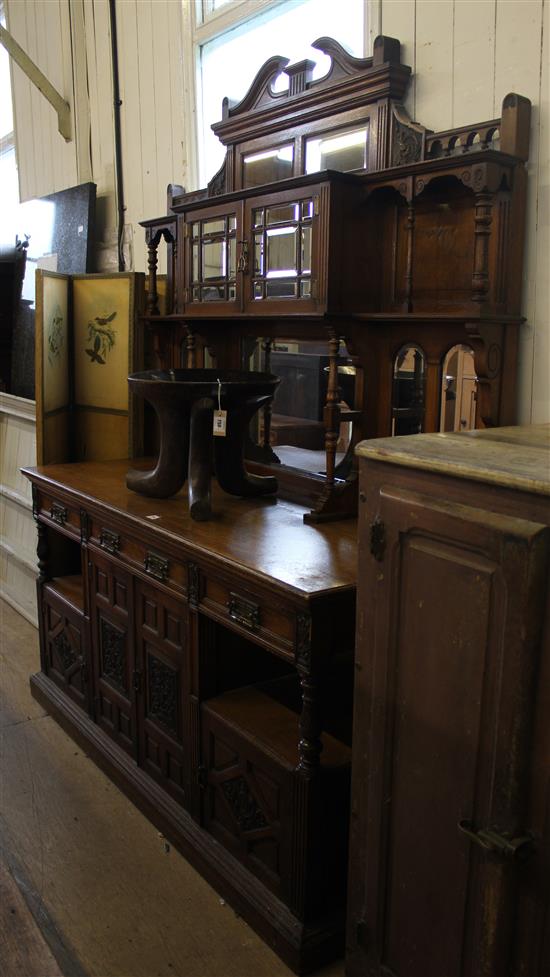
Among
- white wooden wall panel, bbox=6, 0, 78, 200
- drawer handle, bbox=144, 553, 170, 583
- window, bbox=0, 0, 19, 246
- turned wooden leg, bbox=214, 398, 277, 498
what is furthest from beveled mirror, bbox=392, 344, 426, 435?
window, bbox=0, 0, 19, 246

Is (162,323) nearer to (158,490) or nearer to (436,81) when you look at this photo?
(158,490)

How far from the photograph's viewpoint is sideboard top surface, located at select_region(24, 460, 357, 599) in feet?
6.26

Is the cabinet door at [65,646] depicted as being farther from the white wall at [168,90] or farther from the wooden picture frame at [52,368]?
the white wall at [168,90]

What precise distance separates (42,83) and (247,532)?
3026 millimetres

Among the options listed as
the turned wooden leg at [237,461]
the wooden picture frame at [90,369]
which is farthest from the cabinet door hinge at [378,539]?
the wooden picture frame at [90,369]

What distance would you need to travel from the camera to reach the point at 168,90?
3.39 m

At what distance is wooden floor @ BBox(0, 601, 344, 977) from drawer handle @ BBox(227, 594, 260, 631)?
31.7 inches

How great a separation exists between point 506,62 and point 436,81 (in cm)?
22

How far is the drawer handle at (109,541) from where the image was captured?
262 cm

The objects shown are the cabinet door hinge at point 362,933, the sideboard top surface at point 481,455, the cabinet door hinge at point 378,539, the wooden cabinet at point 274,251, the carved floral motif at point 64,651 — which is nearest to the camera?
the sideboard top surface at point 481,455

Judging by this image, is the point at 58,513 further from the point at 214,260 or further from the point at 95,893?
the point at 95,893

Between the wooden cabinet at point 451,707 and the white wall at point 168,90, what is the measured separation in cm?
64

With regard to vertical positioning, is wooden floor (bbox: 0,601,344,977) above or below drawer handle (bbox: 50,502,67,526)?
below

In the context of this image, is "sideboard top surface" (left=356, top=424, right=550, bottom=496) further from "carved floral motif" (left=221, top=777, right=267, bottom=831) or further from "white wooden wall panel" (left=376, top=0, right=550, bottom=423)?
"carved floral motif" (left=221, top=777, right=267, bottom=831)
